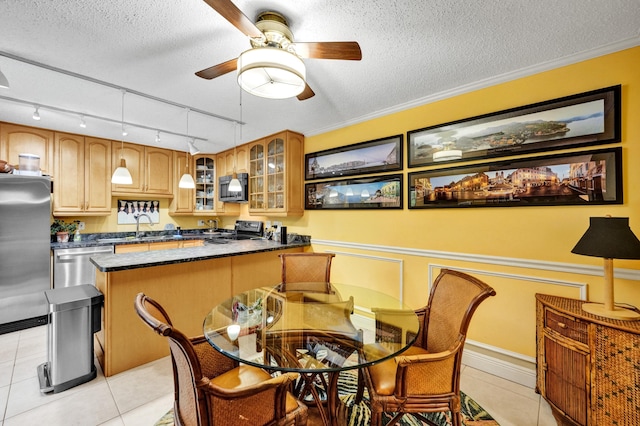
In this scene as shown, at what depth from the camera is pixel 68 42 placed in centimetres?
180

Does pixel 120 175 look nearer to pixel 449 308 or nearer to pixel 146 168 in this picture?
pixel 146 168

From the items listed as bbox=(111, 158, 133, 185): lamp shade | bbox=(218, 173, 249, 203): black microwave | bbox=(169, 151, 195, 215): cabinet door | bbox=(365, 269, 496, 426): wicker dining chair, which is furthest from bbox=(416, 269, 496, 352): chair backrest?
bbox=(169, 151, 195, 215): cabinet door

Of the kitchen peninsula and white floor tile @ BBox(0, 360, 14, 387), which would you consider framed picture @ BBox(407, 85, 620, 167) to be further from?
white floor tile @ BBox(0, 360, 14, 387)

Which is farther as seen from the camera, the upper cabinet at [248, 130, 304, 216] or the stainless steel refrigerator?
the upper cabinet at [248, 130, 304, 216]

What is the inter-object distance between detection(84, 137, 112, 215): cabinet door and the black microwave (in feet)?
5.54

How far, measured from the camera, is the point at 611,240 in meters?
1.52

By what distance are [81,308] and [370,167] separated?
2982 millimetres

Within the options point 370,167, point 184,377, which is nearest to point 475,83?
point 370,167

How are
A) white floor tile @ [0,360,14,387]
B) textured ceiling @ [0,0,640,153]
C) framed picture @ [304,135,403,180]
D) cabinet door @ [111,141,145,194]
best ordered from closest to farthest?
textured ceiling @ [0,0,640,153], white floor tile @ [0,360,14,387], framed picture @ [304,135,403,180], cabinet door @ [111,141,145,194]

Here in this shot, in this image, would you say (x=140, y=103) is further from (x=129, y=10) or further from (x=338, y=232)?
(x=338, y=232)

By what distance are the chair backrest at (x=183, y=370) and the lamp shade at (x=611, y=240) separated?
2.17 meters

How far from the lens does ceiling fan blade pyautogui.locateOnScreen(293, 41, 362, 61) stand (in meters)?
1.42

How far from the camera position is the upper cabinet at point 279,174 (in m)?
3.69

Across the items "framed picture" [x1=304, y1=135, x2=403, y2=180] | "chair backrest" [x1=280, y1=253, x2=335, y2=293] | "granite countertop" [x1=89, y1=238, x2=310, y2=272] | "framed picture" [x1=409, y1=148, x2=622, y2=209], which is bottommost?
"chair backrest" [x1=280, y1=253, x2=335, y2=293]
